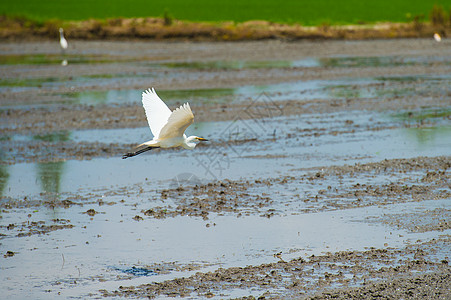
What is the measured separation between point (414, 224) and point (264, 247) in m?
2.30

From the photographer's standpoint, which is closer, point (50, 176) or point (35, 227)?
point (35, 227)

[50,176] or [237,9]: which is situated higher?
[237,9]

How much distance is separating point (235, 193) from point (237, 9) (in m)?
46.2

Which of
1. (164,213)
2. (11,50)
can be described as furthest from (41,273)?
(11,50)

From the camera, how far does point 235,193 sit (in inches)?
479

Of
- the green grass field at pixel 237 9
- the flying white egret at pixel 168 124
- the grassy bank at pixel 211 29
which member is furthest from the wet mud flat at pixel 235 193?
the green grass field at pixel 237 9

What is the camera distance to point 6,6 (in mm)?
61781

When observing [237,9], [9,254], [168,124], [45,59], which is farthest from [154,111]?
[237,9]

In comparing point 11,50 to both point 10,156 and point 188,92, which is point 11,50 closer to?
Answer: point 188,92

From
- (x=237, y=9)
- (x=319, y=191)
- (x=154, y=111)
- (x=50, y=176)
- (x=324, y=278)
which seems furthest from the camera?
(x=237, y=9)

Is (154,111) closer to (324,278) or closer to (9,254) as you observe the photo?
(9,254)

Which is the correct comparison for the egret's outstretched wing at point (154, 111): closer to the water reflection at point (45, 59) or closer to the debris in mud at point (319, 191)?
the debris in mud at point (319, 191)

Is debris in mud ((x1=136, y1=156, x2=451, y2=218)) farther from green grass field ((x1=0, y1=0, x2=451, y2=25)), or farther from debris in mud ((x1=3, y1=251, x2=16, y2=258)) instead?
green grass field ((x1=0, y1=0, x2=451, y2=25))

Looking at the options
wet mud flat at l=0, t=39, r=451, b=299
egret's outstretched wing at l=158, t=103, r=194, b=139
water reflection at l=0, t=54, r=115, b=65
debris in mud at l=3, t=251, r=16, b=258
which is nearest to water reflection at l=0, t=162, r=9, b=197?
wet mud flat at l=0, t=39, r=451, b=299
